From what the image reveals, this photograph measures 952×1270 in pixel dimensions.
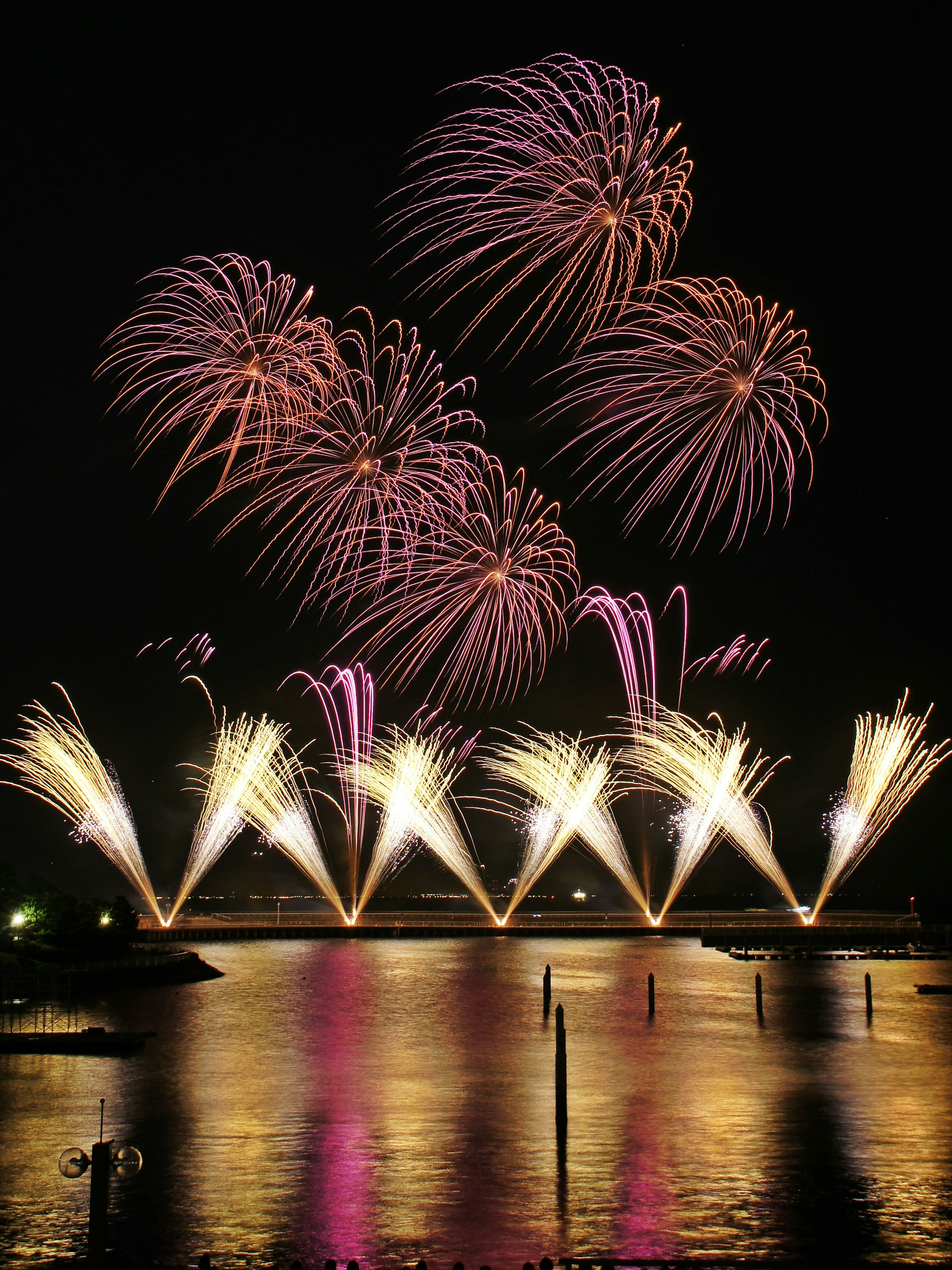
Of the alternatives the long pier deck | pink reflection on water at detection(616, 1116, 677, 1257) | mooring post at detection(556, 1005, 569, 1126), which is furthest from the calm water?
the long pier deck

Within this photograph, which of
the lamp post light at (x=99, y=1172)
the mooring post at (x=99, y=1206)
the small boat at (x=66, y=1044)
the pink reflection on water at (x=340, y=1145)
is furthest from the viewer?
the small boat at (x=66, y=1044)

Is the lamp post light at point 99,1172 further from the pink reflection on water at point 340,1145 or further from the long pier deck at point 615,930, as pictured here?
the long pier deck at point 615,930

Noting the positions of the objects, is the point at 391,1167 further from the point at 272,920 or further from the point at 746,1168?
the point at 272,920

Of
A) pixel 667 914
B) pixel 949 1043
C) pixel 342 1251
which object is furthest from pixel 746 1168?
pixel 667 914

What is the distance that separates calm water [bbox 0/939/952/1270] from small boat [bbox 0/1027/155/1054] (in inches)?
29.0

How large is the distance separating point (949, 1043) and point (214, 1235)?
2754 centimetres

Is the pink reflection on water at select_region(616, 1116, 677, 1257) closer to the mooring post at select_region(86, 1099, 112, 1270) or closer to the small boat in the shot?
the mooring post at select_region(86, 1099, 112, 1270)

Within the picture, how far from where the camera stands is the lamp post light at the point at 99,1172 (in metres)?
12.2

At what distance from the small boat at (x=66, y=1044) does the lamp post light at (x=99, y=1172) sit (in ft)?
67.5

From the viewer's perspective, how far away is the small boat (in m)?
32.2

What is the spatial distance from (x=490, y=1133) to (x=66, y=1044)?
1467 cm

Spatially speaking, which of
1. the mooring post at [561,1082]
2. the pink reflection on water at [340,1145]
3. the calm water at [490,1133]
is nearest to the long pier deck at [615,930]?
Answer: the calm water at [490,1133]

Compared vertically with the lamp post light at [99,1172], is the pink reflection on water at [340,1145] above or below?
below

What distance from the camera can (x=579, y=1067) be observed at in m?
31.5
